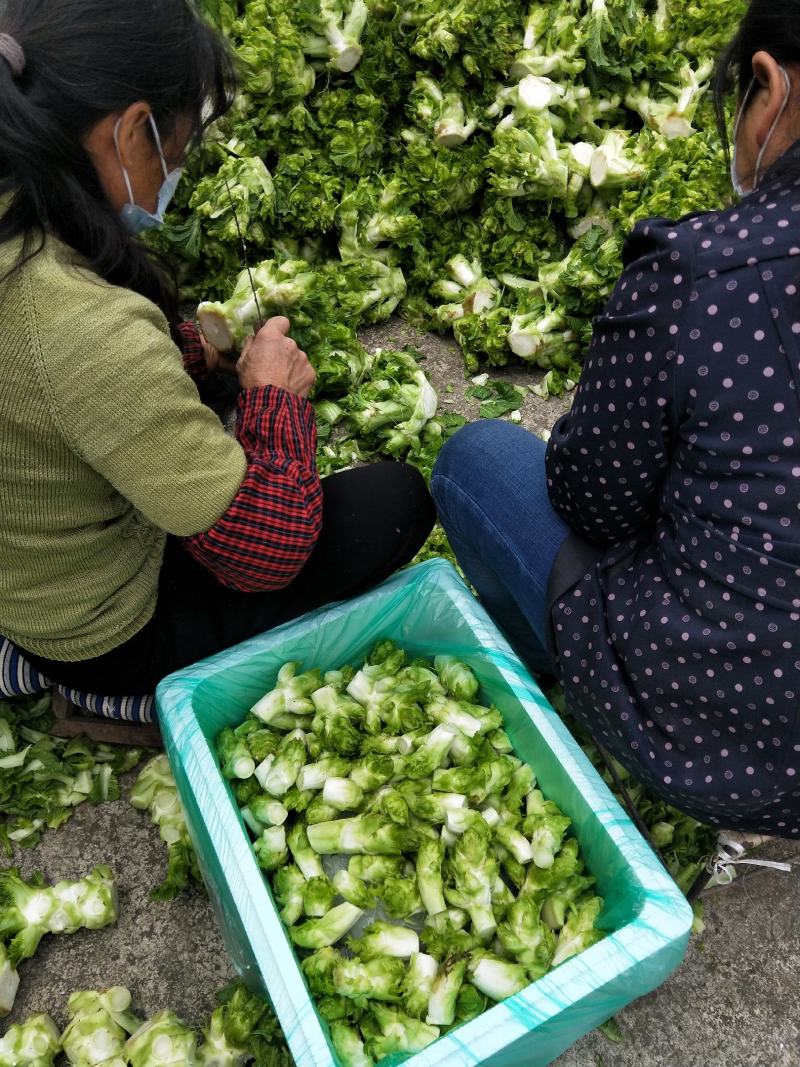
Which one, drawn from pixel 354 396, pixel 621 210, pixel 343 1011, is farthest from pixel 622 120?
pixel 343 1011

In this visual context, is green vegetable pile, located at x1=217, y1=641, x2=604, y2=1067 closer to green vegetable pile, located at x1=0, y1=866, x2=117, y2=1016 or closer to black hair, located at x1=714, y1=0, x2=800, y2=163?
green vegetable pile, located at x1=0, y1=866, x2=117, y2=1016

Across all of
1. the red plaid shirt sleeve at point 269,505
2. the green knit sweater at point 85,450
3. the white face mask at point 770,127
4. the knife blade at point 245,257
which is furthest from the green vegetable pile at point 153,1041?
the knife blade at point 245,257

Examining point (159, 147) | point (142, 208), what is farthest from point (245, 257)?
point (159, 147)

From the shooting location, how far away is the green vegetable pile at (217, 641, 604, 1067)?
1.72 meters

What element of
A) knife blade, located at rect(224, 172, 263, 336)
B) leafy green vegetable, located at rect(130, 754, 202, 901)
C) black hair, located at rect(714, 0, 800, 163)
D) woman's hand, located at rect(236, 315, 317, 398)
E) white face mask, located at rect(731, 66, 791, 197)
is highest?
black hair, located at rect(714, 0, 800, 163)

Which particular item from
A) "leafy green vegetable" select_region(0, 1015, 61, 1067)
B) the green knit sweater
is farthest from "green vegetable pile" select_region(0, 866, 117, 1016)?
the green knit sweater

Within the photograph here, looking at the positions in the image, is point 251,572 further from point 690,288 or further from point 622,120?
point 622,120

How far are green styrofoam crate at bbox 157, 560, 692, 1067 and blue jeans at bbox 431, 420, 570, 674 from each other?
5.7 inches

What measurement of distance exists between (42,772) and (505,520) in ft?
5.33

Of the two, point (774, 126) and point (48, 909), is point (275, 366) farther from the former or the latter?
point (48, 909)

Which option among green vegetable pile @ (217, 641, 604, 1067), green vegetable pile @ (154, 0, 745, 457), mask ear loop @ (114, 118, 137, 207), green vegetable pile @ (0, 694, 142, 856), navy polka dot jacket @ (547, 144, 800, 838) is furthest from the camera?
green vegetable pile @ (154, 0, 745, 457)

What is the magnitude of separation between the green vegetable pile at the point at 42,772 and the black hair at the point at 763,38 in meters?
2.40

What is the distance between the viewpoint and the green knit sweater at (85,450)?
140 cm

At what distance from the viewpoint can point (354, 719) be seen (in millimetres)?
2168
